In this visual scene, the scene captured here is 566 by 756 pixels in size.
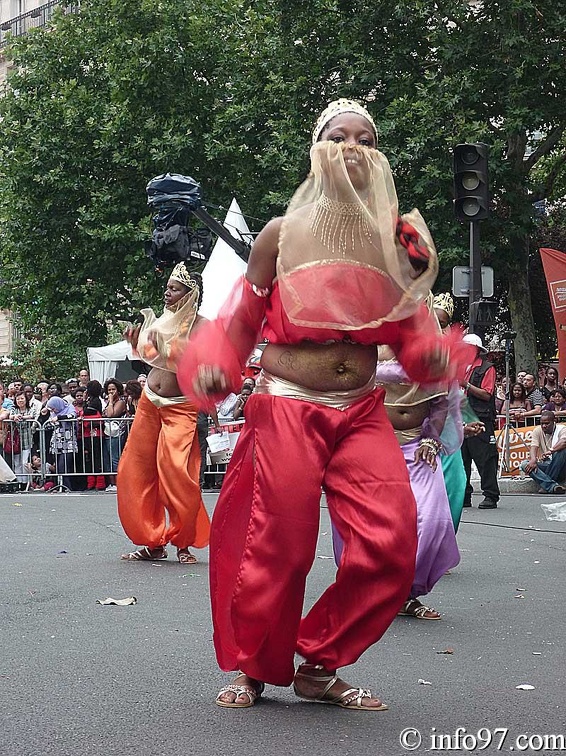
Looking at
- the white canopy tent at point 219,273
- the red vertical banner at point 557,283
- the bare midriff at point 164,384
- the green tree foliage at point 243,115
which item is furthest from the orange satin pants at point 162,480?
the green tree foliage at point 243,115

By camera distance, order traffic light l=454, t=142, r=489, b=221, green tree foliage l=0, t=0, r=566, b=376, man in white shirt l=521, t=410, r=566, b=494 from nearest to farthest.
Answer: traffic light l=454, t=142, r=489, b=221 → man in white shirt l=521, t=410, r=566, b=494 → green tree foliage l=0, t=0, r=566, b=376

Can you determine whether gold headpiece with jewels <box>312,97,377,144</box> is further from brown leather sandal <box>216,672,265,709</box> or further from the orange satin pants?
the orange satin pants

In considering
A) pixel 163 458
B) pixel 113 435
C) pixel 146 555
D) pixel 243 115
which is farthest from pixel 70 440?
pixel 243 115

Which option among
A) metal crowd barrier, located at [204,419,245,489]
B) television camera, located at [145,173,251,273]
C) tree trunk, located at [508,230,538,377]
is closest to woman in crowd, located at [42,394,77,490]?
metal crowd barrier, located at [204,419,245,489]

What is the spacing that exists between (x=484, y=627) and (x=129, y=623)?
1.84 meters

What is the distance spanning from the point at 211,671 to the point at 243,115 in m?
24.7

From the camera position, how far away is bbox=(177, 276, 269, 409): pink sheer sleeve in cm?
503

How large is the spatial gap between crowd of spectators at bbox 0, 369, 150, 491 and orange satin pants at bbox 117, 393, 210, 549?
9552 millimetres

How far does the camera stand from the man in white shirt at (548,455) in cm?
1775

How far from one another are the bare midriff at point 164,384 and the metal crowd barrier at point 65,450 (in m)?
9.96

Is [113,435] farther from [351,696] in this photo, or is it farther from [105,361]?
[351,696]

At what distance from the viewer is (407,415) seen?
7.46 metres

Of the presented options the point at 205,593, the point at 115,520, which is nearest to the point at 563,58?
the point at 115,520

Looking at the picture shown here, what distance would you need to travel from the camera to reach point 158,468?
32.5ft
